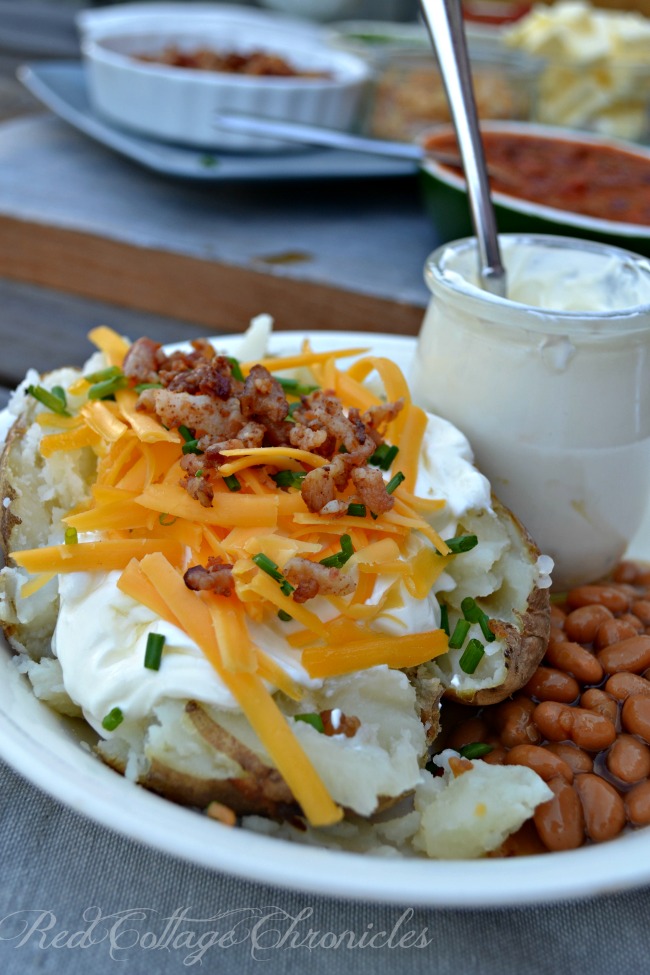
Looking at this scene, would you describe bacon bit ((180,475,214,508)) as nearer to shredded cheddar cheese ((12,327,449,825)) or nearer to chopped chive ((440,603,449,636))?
shredded cheddar cheese ((12,327,449,825))

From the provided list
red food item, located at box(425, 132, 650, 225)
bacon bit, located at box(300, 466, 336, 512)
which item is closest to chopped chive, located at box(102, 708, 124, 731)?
bacon bit, located at box(300, 466, 336, 512)

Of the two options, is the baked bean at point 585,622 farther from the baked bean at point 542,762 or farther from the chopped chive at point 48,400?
the chopped chive at point 48,400

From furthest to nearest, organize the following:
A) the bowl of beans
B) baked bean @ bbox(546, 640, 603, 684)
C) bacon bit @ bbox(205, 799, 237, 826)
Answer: baked bean @ bbox(546, 640, 603, 684)
the bowl of beans
bacon bit @ bbox(205, 799, 237, 826)

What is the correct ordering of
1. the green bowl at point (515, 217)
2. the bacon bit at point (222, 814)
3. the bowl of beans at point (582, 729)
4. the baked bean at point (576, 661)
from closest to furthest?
the bacon bit at point (222, 814), the bowl of beans at point (582, 729), the baked bean at point (576, 661), the green bowl at point (515, 217)

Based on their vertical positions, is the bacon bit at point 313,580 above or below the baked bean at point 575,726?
above

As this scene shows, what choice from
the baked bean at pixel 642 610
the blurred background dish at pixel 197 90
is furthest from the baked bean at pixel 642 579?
the blurred background dish at pixel 197 90

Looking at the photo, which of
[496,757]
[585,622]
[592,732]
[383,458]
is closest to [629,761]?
[592,732]

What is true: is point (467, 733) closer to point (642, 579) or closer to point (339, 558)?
point (339, 558)
